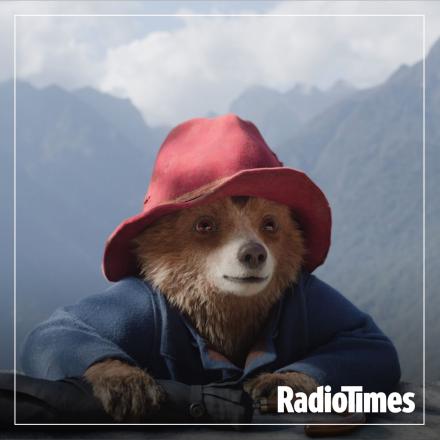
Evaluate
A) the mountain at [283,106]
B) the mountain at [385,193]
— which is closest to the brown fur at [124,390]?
the mountain at [385,193]

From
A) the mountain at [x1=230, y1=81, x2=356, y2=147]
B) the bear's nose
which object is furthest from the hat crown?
the bear's nose

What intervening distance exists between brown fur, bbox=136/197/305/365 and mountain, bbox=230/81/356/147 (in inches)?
13.2

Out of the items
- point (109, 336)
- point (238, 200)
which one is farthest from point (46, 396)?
point (238, 200)

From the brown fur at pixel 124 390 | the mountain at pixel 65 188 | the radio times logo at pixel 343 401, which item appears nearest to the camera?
the brown fur at pixel 124 390

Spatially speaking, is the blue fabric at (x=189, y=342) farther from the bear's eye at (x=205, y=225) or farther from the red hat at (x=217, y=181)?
the bear's eye at (x=205, y=225)

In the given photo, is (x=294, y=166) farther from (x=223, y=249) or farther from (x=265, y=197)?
(x=223, y=249)

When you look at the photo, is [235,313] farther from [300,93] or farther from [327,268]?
[300,93]

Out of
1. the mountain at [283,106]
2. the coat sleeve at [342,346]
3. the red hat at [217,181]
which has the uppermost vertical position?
the mountain at [283,106]

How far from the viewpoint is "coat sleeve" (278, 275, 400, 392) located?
2.39 meters

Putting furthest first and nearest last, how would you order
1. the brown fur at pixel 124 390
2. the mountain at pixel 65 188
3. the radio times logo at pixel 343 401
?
the mountain at pixel 65 188 → the radio times logo at pixel 343 401 → the brown fur at pixel 124 390

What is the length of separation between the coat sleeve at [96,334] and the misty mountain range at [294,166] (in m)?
0.10

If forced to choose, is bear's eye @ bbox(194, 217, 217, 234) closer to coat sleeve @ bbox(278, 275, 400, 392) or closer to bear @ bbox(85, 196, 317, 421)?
bear @ bbox(85, 196, 317, 421)

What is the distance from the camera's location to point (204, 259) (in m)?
2.32

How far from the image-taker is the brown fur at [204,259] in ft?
7.65
